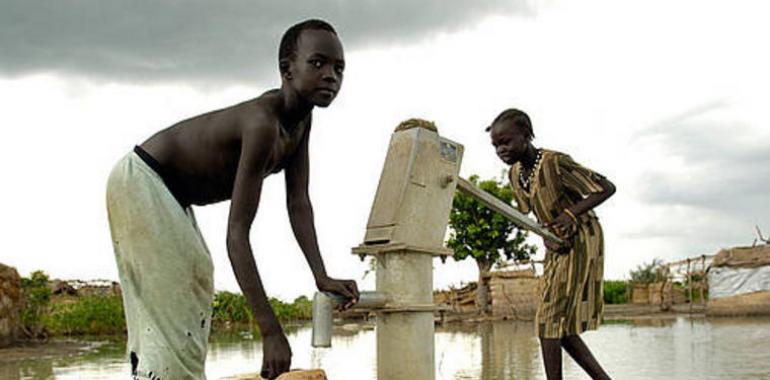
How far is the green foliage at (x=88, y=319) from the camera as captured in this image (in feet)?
52.3

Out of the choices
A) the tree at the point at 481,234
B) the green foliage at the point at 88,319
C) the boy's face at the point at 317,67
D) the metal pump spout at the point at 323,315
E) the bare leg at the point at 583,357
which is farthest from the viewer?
the tree at the point at 481,234

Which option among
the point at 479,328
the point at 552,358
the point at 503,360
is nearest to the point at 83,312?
the point at 479,328

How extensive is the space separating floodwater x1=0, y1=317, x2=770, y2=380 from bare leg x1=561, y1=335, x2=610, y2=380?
2070mm

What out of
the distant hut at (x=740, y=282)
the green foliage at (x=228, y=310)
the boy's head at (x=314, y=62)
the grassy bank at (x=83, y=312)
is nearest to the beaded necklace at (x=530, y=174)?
the boy's head at (x=314, y=62)

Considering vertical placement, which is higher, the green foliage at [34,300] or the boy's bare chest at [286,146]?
the boy's bare chest at [286,146]

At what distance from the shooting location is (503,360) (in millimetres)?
7543

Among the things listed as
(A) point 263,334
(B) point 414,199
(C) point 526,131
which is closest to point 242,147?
(A) point 263,334

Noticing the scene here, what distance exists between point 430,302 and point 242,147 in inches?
42.8

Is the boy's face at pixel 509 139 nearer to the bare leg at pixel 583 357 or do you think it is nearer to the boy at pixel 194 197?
the bare leg at pixel 583 357

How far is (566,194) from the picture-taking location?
149 inches

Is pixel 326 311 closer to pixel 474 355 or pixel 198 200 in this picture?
pixel 198 200

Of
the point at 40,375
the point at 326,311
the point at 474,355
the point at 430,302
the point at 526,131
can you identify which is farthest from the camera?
the point at 474,355

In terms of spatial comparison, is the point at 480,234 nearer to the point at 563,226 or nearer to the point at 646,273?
the point at 646,273

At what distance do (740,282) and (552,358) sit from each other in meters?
18.3
